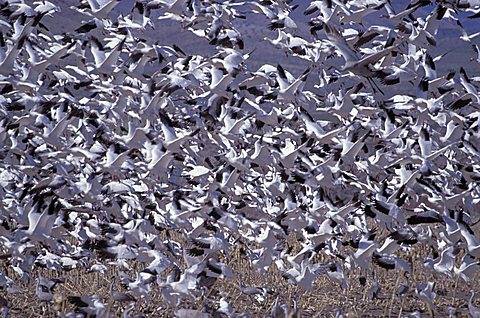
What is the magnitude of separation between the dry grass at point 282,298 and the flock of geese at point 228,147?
16cm

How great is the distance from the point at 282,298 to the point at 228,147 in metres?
1.87

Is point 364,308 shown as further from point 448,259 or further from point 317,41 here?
point 317,41

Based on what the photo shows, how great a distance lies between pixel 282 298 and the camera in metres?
8.97

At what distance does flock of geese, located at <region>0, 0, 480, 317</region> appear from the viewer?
8.20 meters

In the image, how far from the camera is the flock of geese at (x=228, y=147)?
820 cm

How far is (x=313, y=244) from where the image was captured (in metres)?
9.05

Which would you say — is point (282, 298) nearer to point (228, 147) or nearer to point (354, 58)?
point (228, 147)

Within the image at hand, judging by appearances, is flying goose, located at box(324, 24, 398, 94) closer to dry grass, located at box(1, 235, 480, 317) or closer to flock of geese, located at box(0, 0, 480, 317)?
flock of geese, located at box(0, 0, 480, 317)

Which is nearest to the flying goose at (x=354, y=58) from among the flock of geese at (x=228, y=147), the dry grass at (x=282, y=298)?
the flock of geese at (x=228, y=147)

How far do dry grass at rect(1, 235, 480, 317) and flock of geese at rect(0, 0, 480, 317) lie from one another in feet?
0.54

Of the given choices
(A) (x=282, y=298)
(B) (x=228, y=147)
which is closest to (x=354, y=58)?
(B) (x=228, y=147)

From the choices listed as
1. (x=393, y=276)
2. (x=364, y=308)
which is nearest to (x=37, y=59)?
(x=364, y=308)

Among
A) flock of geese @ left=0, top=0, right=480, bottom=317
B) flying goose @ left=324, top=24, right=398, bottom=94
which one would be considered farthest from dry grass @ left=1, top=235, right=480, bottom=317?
flying goose @ left=324, top=24, right=398, bottom=94

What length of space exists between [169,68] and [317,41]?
6.44 feet
